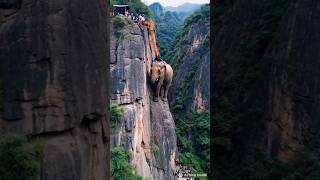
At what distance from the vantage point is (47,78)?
13953 mm

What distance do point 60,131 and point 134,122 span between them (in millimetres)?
18940

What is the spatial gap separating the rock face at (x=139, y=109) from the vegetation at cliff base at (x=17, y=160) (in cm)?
1866

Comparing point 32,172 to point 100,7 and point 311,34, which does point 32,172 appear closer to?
point 100,7

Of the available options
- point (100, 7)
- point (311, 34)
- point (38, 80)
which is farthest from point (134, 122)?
point (311, 34)

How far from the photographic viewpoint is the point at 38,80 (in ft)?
45.6

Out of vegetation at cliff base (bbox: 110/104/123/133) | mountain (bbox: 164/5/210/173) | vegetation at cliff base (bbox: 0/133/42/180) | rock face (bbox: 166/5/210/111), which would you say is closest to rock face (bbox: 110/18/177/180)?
vegetation at cliff base (bbox: 110/104/123/133)

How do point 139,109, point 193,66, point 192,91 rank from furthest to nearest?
1. point 193,66
2. point 192,91
3. point 139,109

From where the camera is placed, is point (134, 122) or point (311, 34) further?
point (134, 122)

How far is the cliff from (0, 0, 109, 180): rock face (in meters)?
4.10

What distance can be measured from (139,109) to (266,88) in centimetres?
2138

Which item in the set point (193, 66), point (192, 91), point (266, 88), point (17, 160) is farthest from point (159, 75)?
point (193, 66)

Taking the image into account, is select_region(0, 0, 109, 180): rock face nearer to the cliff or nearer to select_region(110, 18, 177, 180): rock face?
the cliff

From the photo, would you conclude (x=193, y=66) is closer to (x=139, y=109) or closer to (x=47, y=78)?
(x=139, y=109)

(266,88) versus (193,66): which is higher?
(193,66)
